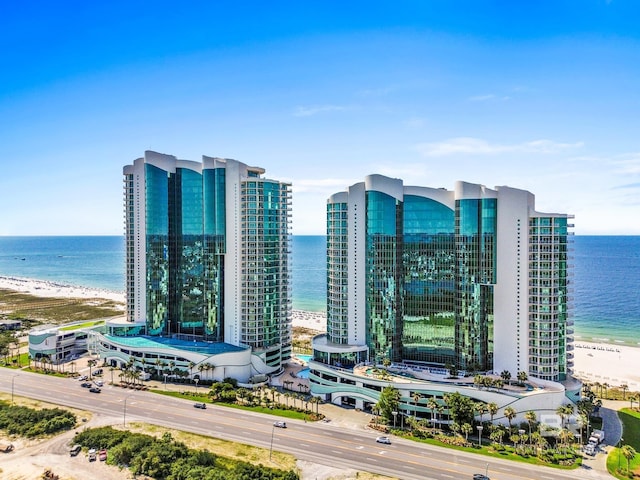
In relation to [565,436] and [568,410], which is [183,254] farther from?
[565,436]

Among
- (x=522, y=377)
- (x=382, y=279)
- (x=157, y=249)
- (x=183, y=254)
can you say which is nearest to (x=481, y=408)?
(x=522, y=377)

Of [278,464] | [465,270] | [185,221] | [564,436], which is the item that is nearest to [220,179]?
[185,221]

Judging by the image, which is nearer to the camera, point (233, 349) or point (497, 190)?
point (497, 190)

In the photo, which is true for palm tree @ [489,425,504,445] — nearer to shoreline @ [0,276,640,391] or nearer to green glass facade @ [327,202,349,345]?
green glass facade @ [327,202,349,345]

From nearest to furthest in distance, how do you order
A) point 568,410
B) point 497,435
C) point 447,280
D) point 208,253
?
1. point 497,435
2. point 568,410
3. point 447,280
4. point 208,253

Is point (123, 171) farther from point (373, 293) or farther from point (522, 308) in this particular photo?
point (522, 308)

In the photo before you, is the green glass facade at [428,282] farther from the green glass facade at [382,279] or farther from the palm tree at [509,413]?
the palm tree at [509,413]

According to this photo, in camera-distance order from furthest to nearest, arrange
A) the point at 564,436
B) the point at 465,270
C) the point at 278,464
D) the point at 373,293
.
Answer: the point at 373,293, the point at 465,270, the point at 564,436, the point at 278,464
